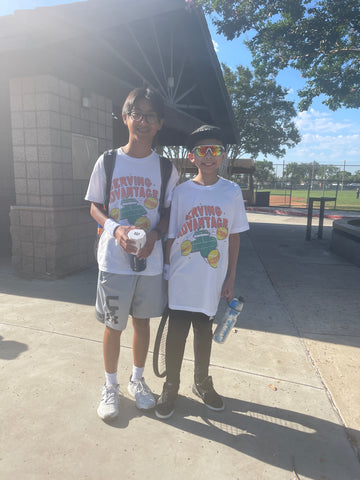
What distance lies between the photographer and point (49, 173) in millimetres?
4645

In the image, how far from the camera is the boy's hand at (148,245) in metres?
1.86

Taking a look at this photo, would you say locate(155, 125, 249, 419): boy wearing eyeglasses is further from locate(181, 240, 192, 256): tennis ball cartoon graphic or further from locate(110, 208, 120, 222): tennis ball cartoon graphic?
locate(110, 208, 120, 222): tennis ball cartoon graphic

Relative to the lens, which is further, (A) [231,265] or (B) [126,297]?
(A) [231,265]

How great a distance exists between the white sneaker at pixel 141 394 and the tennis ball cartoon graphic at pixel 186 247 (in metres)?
0.96

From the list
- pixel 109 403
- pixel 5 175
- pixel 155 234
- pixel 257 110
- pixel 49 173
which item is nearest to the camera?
pixel 155 234

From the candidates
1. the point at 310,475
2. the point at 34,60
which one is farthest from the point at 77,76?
the point at 310,475

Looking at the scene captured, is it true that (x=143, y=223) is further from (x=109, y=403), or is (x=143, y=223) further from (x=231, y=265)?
(x=109, y=403)

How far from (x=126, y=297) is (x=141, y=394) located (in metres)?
0.70

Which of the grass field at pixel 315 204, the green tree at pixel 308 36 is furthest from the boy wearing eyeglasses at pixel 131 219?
the grass field at pixel 315 204

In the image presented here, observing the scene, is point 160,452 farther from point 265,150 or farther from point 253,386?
point 265,150

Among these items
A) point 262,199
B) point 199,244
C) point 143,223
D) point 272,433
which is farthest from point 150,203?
point 262,199

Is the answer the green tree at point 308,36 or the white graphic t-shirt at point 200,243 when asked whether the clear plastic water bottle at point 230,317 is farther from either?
the green tree at point 308,36

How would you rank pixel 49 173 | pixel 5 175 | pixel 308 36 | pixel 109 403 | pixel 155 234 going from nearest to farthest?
pixel 155 234
pixel 109 403
pixel 49 173
pixel 5 175
pixel 308 36

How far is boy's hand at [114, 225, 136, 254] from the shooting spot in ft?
5.87
